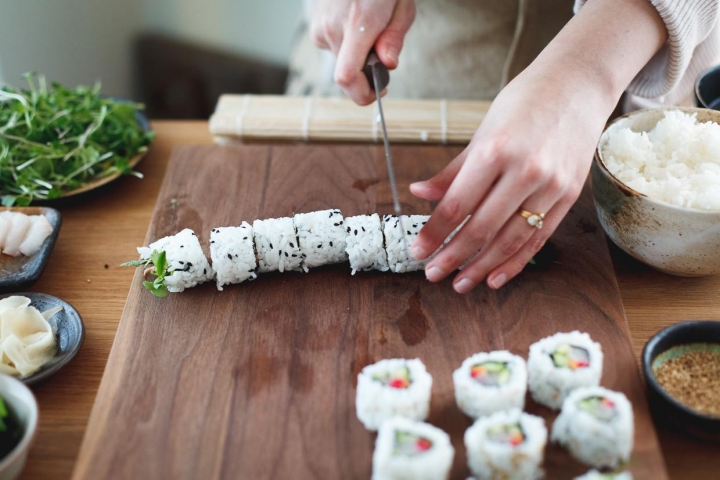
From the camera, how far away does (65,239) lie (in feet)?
6.95

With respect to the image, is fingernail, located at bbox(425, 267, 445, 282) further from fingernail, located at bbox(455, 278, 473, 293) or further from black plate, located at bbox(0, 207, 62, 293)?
black plate, located at bbox(0, 207, 62, 293)

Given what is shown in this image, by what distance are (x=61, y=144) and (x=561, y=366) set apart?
1.77 metres

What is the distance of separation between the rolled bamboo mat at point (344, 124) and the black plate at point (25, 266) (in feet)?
2.25

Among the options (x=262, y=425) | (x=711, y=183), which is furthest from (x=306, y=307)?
(x=711, y=183)

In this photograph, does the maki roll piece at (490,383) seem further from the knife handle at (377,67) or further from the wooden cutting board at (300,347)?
the knife handle at (377,67)

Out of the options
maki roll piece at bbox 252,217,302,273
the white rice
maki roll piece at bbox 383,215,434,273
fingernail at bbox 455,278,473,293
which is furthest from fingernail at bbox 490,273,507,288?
maki roll piece at bbox 252,217,302,273

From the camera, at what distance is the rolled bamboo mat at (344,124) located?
2.41 metres

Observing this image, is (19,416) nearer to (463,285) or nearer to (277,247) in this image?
(277,247)

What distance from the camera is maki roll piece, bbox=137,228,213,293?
5.82ft

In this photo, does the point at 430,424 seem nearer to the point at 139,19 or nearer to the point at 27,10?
the point at 27,10

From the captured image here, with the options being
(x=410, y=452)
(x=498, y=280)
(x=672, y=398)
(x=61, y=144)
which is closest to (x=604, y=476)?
(x=672, y=398)

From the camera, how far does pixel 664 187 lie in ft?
5.58

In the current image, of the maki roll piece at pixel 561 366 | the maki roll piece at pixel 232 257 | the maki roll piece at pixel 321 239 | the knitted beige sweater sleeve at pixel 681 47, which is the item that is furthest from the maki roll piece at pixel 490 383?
the knitted beige sweater sleeve at pixel 681 47

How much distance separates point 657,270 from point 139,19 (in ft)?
11.1
